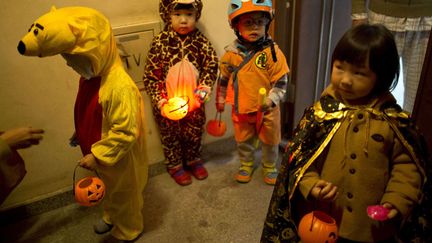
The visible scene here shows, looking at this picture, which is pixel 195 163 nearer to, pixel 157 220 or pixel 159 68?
pixel 157 220

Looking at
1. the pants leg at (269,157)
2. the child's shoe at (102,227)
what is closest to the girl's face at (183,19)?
the pants leg at (269,157)

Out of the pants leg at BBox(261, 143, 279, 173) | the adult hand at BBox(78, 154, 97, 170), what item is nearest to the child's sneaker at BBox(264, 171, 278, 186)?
the pants leg at BBox(261, 143, 279, 173)

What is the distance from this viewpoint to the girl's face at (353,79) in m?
0.96

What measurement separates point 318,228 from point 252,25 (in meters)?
1.02

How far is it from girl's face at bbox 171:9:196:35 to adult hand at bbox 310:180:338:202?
108cm

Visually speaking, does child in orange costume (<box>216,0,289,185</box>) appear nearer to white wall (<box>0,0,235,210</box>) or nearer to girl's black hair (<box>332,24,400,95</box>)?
white wall (<box>0,0,235,210</box>)

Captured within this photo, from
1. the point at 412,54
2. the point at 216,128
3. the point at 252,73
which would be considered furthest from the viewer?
the point at 216,128

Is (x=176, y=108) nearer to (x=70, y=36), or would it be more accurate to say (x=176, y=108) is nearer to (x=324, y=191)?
(x=70, y=36)

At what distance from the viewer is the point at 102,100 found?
4.54 ft

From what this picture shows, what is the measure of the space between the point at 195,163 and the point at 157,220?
0.45 m

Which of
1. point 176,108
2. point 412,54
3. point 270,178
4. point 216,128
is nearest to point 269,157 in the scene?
point 270,178

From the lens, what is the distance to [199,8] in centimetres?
179

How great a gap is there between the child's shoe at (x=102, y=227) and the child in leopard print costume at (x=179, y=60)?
1.75 ft

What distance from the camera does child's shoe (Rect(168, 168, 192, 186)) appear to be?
2.08m
